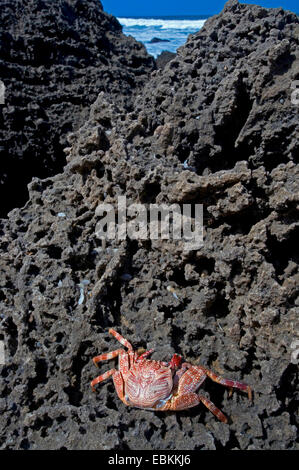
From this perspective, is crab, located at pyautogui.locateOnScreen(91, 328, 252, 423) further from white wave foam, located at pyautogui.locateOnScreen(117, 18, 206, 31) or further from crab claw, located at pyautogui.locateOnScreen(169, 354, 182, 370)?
white wave foam, located at pyautogui.locateOnScreen(117, 18, 206, 31)

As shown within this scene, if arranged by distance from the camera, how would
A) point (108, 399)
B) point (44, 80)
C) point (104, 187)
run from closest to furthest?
point (108, 399)
point (104, 187)
point (44, 80)

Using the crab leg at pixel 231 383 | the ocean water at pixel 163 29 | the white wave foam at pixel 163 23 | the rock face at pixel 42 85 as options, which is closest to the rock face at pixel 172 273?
the crab leg at pixel 231 383

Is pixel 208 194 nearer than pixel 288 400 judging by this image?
No

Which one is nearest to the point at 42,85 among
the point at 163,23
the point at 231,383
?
the point at 231,383

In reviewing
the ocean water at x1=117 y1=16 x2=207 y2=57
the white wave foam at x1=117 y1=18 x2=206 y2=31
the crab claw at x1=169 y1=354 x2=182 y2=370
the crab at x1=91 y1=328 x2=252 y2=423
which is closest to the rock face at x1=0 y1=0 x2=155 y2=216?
the crab at x1=91 y1=328 x2=252 y2=423

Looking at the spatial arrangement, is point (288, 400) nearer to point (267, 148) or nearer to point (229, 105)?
point (267, 148)

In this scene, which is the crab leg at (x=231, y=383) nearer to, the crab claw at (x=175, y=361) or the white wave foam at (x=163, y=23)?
the crab claw at (x=175, y=361)

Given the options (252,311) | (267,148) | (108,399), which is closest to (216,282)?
(252,311)
